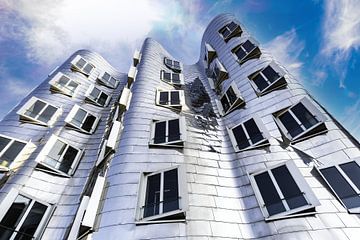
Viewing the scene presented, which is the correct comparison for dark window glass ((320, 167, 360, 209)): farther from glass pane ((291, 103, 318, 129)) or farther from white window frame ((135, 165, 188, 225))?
white window frame ((135, 165, 188, 225))

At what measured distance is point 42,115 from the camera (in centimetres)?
1296

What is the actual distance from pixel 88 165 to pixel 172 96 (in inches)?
273

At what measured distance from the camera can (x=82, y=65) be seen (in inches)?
766

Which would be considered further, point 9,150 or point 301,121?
point 301,121

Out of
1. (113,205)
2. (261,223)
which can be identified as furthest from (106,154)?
(261,223)

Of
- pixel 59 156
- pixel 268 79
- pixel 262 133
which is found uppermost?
pixel 268 79

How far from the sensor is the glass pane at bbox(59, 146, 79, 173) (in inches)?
409

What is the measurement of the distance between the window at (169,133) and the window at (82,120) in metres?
5.00

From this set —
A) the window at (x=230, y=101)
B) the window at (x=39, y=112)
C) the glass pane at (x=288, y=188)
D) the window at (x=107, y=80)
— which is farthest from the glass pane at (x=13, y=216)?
the window at (x=107, y=80)

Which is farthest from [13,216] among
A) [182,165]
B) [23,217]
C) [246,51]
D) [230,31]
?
[230,31]

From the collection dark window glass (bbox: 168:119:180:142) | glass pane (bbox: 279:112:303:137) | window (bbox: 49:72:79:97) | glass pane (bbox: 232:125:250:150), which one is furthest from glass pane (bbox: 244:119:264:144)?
window (bbox: 49:72:79:97)

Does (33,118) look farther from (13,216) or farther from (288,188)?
(288,188)

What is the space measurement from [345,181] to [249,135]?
4.46 meters

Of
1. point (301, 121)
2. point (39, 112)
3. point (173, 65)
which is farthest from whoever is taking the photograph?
point (173, 65)
